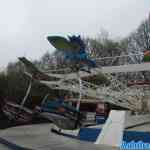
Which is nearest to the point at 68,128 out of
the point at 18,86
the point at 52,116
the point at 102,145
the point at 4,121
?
the point at 52,116

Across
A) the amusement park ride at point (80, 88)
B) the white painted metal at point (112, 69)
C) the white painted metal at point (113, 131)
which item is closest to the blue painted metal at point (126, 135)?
the amusement park ride at point (80, 88)

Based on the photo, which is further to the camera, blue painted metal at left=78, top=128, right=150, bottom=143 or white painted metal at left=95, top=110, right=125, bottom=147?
blue painted metal at left=78, top=128, right=150, bottom=143

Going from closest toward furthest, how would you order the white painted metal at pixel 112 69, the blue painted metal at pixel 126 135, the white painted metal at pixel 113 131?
1. the white painted metal at pixel 113 131
2. the blue painted metal at pixel 126 135
3. the white painted metal at pixel 112 69

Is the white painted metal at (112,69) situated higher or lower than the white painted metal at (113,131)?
higher

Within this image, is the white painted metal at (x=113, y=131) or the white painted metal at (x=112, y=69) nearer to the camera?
the white painted metal at (x=113, y=131)

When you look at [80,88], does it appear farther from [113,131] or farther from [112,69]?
[112,69]

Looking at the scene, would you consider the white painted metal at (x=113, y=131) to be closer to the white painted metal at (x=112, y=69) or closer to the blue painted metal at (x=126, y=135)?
the blue painted metal at (x=126, y=135)

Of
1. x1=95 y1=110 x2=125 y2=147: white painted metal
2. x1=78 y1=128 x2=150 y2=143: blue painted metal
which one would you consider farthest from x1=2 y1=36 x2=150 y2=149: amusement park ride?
x1=78 y1=128 x2=150 y2=143: blue painted metal

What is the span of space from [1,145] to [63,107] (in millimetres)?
3807

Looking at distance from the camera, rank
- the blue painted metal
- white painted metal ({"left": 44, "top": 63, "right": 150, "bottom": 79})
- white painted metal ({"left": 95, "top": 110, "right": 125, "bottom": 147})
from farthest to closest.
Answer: white painted metal ({"left": 44, "top": 63, "right": 150, "bottom": 79}) < the blue painted metal < white painted metal ({"left": 95, "top": 110, "right": 125, "bottom": 147})

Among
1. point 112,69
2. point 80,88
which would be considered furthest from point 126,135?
point 112,69

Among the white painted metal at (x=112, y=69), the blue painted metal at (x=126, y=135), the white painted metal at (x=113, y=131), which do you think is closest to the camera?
the white painted metal at (x=113, y=131)

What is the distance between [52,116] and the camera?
630 inches

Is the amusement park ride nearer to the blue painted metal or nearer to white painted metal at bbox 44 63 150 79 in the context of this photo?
white painted metal at bbox 44 63 150 79
